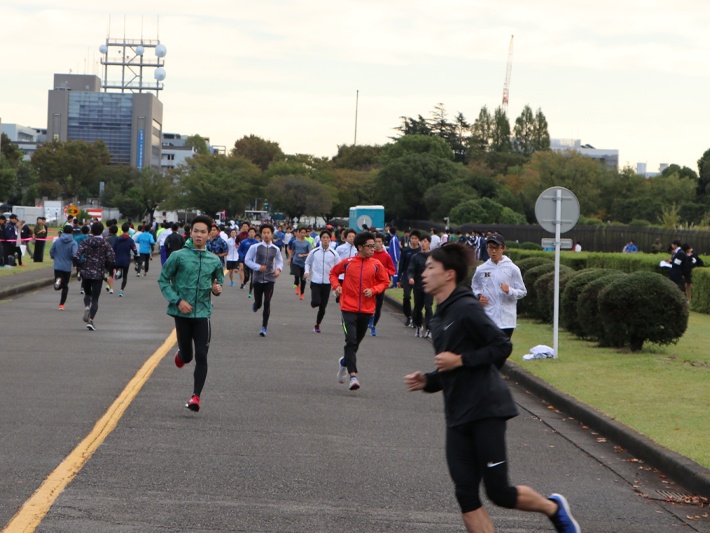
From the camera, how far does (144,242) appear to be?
34.9 meters

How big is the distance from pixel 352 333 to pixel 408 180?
3773 inches

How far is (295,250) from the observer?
86.1ft

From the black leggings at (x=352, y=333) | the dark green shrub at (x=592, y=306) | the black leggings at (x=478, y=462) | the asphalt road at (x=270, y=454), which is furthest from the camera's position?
the dark green shrub at (x=592, y=306)

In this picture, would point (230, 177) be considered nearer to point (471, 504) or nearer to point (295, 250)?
point (295, 250)

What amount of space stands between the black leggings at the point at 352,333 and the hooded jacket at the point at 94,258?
24.0 ft

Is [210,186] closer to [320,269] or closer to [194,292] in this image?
[320,269]

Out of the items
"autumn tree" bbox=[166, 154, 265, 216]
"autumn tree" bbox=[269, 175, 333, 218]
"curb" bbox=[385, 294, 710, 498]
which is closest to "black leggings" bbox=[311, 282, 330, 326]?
"curb" bbox=[385, 294, 710, 498]

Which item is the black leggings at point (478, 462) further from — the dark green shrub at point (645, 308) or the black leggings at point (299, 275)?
the black leggings at point (299, 275)

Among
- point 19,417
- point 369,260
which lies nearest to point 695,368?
point 369,260

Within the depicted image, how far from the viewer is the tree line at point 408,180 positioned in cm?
8712

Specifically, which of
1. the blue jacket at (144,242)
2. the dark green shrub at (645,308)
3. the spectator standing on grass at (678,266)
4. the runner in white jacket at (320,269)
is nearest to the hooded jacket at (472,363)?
the dark green shrub at (645,308)

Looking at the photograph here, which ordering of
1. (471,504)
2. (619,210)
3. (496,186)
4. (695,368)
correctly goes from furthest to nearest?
(496,186) < (619,210) < (695,368) < (471,504)

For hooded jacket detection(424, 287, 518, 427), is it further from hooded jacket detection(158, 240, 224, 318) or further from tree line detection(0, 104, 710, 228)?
tree line detection(0, 104, 710, 228)

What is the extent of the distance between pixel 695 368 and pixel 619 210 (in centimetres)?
7275
